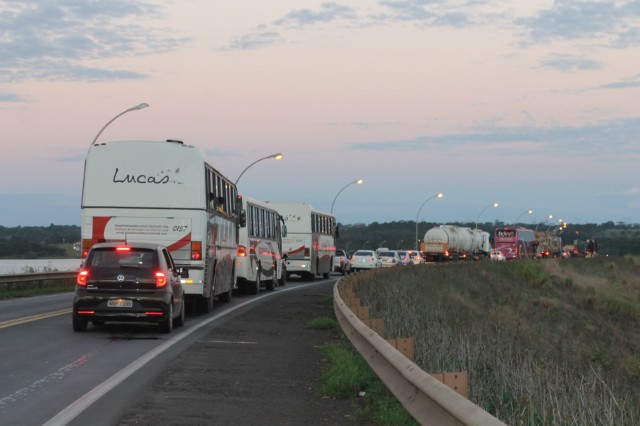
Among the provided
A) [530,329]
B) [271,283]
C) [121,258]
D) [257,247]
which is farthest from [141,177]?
[530,329]

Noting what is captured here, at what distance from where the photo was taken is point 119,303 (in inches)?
685

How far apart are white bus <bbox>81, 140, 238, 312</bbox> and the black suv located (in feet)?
12.6

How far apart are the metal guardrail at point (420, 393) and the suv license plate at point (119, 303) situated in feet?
24.6

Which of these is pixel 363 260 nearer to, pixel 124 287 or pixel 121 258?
pixel 121 258

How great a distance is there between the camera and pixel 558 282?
7112 centimetres

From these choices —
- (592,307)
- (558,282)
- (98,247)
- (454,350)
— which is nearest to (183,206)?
(98,247)

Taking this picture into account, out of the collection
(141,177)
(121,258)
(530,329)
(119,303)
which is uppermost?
(141,177)

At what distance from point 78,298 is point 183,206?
16.2 feet

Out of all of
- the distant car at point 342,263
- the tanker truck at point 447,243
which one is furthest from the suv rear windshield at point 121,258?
the tanker truck at point 447,243

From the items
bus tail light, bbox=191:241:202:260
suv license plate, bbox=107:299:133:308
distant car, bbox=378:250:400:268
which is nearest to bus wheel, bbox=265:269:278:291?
bus tail light, bbox=191:241:202:260

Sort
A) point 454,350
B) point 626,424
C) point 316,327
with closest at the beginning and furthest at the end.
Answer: point 626,424, point 454,350, point 316,327

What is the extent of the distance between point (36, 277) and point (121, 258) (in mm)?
18483

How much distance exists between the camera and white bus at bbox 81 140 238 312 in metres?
21.8

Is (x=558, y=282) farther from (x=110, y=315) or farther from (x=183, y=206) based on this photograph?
(x=110, y=315)
